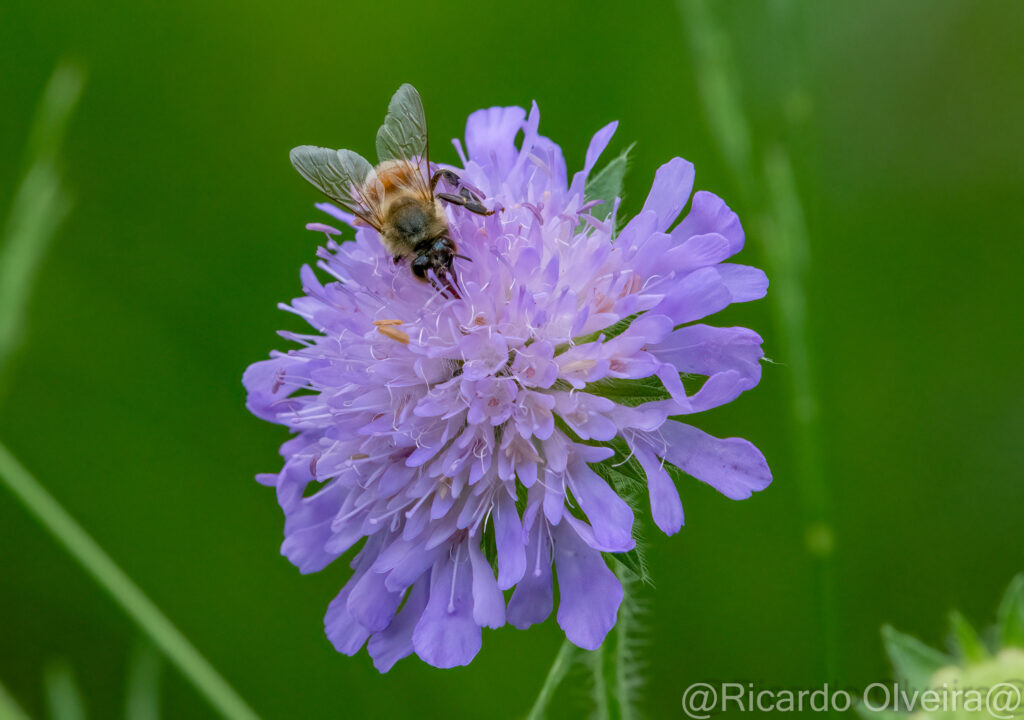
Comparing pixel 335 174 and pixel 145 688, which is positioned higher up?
pixel 335 174

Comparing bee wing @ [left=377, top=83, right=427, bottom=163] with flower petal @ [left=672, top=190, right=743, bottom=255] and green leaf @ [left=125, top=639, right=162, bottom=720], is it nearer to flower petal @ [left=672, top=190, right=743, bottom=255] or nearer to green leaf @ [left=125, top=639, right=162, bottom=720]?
flower petal @ [left=672, top=190, right=743, bottom=255]

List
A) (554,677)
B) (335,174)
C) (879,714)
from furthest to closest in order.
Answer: (335,174)
(554,677)
(879,714)

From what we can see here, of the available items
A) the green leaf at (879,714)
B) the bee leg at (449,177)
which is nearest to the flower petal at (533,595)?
the green leaf at (879,714)

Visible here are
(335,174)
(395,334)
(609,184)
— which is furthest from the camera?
(335,174)

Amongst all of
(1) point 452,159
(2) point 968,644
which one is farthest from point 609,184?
(1) point 452,159

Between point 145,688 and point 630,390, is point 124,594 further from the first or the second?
point 630,390

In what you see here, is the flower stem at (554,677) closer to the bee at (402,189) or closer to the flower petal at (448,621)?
the flower petal at (448,621)

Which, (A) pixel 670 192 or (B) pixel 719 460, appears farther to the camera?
(A) pixel 670 192
